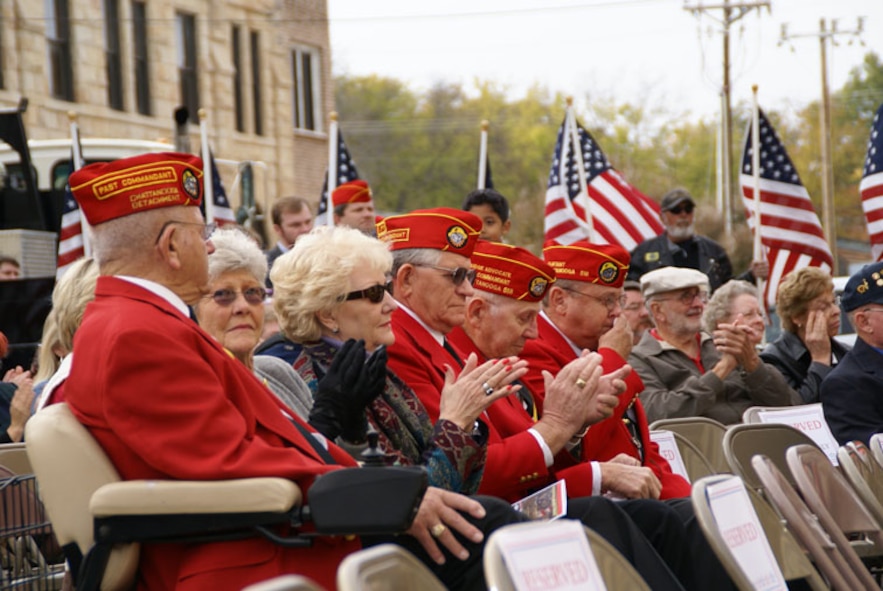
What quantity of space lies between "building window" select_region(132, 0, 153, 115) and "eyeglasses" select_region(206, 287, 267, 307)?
22.9 metres

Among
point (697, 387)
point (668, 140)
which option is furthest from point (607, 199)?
point (668, 140)

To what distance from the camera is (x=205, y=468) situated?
3.88 m

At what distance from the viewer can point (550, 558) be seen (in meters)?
3.39

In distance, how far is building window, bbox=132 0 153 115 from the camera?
28141mm

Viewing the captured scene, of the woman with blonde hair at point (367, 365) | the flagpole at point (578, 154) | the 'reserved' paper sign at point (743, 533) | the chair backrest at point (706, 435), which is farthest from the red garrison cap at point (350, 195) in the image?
the 'reserved' paper sign at point (743, 533)

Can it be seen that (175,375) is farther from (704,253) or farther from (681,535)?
(704,253)

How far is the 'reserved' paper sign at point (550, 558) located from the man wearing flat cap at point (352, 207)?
713 centimetres

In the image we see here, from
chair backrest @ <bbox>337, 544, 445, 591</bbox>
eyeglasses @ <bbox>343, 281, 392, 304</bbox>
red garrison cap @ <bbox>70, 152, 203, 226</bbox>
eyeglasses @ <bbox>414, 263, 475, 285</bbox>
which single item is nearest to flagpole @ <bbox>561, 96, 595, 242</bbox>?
eyeglasses @ <bbox>414, 263, 475, 285</bbox>

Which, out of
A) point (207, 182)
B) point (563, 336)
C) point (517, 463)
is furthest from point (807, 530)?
point (207, 182)

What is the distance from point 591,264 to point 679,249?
189 inches

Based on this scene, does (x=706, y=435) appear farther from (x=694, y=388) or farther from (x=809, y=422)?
(x=694, y=388)

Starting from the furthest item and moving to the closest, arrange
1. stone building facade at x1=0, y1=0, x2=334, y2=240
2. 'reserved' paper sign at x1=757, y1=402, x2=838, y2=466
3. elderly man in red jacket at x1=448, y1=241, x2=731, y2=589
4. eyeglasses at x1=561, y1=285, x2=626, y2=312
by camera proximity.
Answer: stone building facade at x1=0, y1=0, x2=334, y2=240, 'reserved' paper sign at x1=757, y1=402, x2=838, y2=466, eyeglasses at x1=561, y1=285, x2=626, y2=312, elderly man in red jacket at x1=448, y1=241, x2=731, y2=589

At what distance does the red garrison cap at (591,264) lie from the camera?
7234 mm

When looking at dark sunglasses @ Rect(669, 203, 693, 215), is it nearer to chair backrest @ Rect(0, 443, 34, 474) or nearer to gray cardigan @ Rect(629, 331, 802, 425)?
gray cardigan @ Rect(629, 331, 802, 425)
